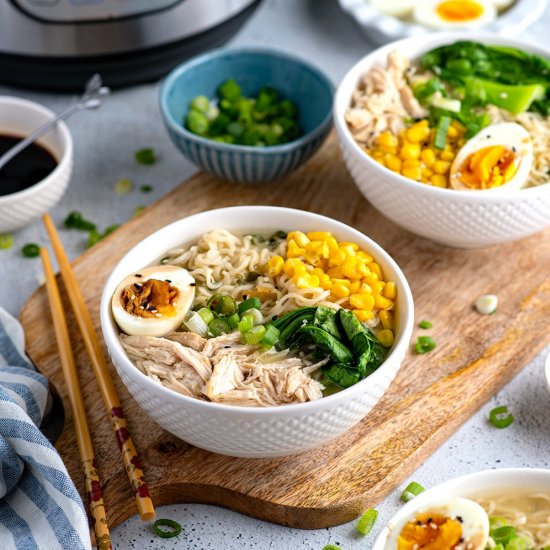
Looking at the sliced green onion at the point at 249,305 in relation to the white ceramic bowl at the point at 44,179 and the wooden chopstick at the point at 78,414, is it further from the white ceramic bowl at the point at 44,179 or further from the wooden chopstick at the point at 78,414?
the white ceramic bowl at the point at 44,179

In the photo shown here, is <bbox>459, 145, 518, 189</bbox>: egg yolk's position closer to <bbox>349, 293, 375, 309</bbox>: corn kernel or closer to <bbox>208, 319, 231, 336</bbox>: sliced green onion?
<bbox>349, 293, 375, 309</bbox>: corn kernel

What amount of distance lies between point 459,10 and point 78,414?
339cm

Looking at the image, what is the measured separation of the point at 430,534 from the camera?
8.20 ft

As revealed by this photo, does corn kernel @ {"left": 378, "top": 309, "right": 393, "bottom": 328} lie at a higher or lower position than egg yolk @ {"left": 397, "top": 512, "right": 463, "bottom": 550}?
higher

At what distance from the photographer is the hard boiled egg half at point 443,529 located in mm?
2482

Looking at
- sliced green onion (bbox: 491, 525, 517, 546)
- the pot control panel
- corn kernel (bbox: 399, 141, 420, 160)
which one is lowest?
sliced green onion (bbox: 491, 525, 517, 546)

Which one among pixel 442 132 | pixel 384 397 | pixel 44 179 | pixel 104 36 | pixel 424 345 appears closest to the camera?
pixel 384 397

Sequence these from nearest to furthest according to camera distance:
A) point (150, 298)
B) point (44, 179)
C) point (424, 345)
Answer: point (150, 298)
point (424, 345)
point (44, 179)

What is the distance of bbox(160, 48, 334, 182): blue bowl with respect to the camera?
157 inches

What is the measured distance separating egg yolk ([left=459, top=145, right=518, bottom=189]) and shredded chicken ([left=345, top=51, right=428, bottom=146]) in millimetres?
388

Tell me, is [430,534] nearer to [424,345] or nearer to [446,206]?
[424,345]

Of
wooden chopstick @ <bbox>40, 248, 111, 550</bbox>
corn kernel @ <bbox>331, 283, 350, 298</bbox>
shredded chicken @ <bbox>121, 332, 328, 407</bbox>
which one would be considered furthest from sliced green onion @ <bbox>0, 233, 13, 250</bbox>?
corn kernel @ <bbox>331, 283, 350, 298</bbox>

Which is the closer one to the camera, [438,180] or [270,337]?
[270,337]

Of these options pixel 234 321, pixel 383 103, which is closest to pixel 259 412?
pixel 234 321
